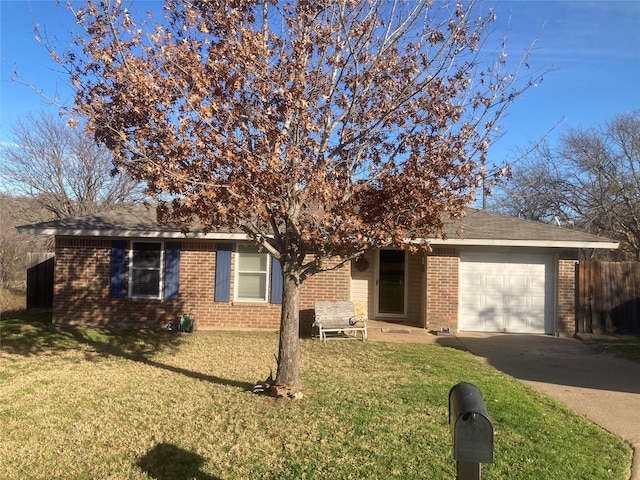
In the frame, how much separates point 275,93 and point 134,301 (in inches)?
337

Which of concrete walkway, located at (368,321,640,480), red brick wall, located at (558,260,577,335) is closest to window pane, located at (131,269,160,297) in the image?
concrete walkway, located at (368,321,640,480)

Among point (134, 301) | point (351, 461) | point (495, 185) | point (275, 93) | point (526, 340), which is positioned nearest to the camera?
point (351, 461)

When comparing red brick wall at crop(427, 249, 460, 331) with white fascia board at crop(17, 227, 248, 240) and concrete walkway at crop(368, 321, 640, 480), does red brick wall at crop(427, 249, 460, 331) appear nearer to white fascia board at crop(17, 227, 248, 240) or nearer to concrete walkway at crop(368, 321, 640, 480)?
concrete walkway at crop(368, 321, 640, 480)

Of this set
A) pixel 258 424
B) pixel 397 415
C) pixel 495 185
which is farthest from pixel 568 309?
pixel 258 424

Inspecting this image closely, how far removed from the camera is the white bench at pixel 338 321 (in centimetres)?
1091

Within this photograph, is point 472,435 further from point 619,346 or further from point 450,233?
point 619,346

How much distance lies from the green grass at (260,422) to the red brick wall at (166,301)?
128 inches

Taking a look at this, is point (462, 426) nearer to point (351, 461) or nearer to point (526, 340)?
point (351, 461)

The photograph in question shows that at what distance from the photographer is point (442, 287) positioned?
41.0ft

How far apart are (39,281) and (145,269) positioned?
5.13 metres

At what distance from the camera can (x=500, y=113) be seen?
6.38m

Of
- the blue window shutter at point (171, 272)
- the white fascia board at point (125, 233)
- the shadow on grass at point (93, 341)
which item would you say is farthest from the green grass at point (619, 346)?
the blue window shutter at point (171, 272)

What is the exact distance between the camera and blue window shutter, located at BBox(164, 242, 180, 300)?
40.9 ft

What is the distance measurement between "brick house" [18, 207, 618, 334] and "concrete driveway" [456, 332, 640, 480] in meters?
0.78
